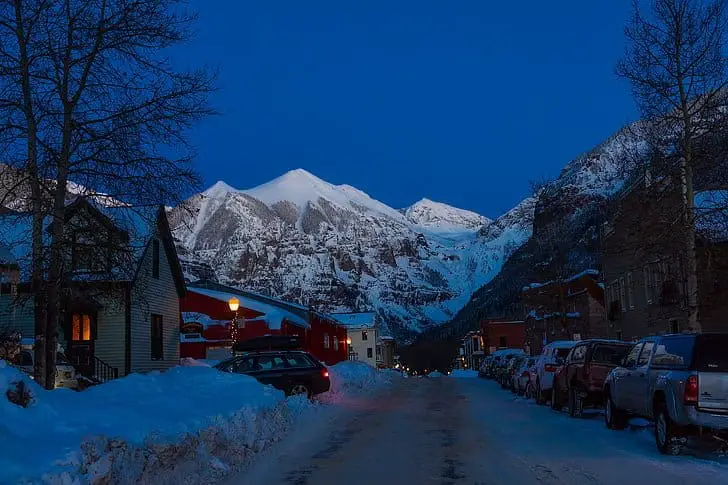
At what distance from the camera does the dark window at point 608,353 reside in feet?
58.7

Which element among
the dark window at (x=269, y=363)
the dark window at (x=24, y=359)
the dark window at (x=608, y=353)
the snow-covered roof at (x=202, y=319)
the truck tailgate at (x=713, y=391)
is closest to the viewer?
the truck tailgate at (x=713, y=391)

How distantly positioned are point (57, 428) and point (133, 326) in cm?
2205

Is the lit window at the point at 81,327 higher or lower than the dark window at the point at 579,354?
higher

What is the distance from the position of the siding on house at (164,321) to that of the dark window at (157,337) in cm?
17

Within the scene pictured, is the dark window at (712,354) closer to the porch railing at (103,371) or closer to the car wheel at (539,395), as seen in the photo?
the car wheel at (539,395)

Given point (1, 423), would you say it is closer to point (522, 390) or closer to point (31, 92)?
point (31, 92)

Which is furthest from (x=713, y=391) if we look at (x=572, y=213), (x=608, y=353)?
(x=572, y=213)

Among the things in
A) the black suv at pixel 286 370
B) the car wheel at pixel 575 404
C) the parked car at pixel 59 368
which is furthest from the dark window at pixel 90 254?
the car wheel at pixel 575 404

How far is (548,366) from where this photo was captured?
21609 millimetres

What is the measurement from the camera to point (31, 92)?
539 inches

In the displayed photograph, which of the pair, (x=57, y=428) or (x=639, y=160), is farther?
(x=639, y=160)

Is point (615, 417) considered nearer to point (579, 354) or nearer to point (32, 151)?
point (579, 354)

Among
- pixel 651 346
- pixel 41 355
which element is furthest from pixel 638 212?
pixel 41 355

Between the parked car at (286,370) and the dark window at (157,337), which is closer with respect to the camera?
the parked car at (286,370)
